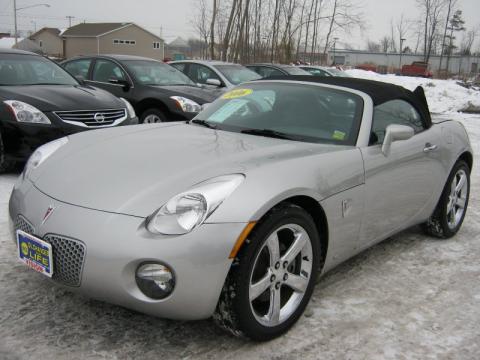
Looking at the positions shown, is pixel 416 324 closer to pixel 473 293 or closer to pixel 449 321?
pixel 449 321

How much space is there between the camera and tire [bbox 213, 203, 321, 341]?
7.77ft

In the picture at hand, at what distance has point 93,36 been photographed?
222 ft

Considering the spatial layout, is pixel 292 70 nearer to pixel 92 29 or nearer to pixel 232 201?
pixel 232 201

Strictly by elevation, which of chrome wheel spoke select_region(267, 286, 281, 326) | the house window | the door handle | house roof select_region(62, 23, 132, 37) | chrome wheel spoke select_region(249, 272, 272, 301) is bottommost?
chrome wheel spoke select_region(267, 286, 281, 326)

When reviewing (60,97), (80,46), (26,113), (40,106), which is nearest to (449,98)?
(60,97)

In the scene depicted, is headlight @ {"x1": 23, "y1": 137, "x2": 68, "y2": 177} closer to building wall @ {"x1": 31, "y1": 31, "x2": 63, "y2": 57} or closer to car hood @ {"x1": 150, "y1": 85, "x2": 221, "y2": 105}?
car hood @ {"x1": 150, "y1": 85, "x2": 221, "y2": 105}

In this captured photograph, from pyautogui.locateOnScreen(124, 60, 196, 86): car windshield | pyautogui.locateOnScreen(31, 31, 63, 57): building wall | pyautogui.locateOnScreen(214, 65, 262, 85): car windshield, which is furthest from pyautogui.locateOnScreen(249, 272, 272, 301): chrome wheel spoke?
pyautogui.locateOnScreen(31, 31, 63, 57): building wall

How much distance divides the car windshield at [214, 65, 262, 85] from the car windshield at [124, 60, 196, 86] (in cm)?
147

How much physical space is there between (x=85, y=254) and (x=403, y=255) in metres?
2.60

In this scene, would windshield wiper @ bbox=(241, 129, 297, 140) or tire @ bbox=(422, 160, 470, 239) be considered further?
tire @ bbox=(422, 160, 470, 239)

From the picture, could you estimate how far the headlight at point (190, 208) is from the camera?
2.30 metres

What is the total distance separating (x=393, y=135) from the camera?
11.1 ft

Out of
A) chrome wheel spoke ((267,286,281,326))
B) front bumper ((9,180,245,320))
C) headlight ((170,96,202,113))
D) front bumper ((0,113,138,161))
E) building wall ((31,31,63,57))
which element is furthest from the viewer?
building wall ((31,31,63,57))

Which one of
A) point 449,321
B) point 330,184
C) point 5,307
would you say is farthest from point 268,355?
point 5,307
